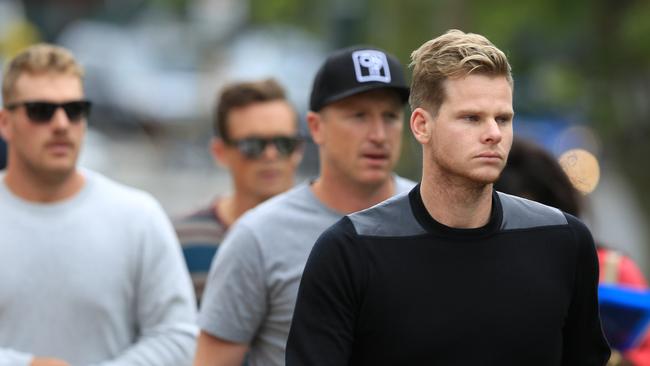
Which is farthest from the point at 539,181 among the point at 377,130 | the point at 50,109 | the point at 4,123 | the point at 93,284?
the point at 4,123

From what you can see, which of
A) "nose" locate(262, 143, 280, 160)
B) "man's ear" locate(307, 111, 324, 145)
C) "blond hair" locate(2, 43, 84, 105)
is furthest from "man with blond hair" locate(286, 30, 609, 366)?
"nose" locate(262, 143, 280, 160)

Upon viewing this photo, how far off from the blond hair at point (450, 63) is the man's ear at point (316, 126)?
1.55 meters

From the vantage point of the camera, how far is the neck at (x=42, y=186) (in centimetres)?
592

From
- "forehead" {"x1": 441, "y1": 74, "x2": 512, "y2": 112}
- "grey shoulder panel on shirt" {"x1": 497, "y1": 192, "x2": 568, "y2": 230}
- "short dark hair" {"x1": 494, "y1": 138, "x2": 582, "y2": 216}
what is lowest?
"short dark hair" {"x1": 494, "y1": 138, "x2": 582, "y2": 216}

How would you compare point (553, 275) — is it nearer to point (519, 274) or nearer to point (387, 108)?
point (519, 274)

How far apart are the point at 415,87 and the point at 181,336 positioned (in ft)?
7.09

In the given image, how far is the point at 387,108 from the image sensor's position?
17.6 ft

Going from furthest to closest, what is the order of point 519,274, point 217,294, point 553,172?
point 553,172 < point 217,294 < point 519,274

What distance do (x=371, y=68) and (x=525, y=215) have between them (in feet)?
4.64

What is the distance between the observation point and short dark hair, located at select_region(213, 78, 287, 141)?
24.8ft

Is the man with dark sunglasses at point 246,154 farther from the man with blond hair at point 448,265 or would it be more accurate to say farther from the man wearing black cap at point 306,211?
the man with blond hair at point 448,265

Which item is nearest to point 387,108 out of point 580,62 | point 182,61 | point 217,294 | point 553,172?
point 217,294

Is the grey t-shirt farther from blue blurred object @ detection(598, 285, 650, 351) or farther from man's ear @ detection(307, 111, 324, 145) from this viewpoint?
blue blurred object @ detection(598, 285, 650, 351)

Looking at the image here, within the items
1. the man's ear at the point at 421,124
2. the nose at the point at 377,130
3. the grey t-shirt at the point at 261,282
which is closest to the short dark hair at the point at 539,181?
the nose at the point at 377,130
